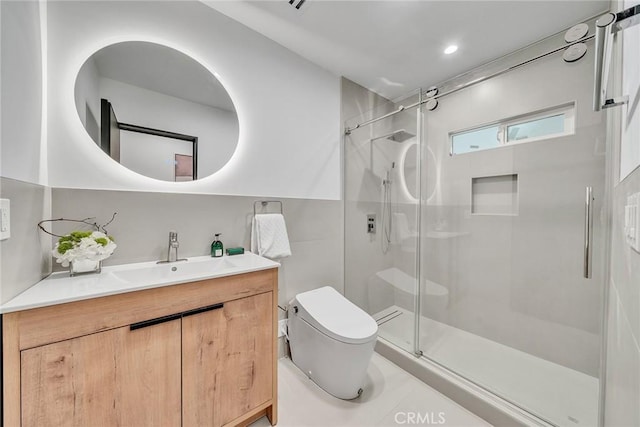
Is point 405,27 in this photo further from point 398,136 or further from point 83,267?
point 83,267

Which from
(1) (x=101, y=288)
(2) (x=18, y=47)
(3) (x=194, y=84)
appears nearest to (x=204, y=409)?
(1) (x=101, y=288)

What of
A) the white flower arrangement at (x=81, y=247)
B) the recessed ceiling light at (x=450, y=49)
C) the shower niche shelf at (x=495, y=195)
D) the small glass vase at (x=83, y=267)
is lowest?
the small glass vase at (x=83, y=267)

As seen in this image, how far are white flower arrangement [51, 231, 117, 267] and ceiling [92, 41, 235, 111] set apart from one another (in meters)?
0.85

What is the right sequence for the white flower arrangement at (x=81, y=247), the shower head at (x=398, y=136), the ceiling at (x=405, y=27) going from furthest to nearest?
the shower head at (x=398, y=136)
the ceiling at (x=405, y=27)
the white flower arrangement at (x=81, y=247)

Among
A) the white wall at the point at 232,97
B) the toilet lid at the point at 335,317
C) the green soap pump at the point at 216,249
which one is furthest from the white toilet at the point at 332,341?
the white wall at the point at 232,97

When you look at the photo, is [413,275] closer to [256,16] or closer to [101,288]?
[101,288]

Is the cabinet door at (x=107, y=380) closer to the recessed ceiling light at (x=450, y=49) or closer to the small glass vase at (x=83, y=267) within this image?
the small glass vase at (x=83, y=267)

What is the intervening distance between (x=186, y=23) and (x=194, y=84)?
35 cm

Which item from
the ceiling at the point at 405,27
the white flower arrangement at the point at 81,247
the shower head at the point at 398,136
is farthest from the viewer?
the shower head at the point at 398,136

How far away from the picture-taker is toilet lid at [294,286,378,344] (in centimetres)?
132

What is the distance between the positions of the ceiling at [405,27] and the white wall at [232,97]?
0.14 metres

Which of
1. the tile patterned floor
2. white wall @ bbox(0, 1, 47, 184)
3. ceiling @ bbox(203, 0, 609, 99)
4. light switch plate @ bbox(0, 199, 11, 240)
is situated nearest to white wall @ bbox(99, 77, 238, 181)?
white wall @ bbox(0, 1, 47, 184)

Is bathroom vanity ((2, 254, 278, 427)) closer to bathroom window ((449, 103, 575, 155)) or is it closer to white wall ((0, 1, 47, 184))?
white wall ((0, 1, 47, 184))

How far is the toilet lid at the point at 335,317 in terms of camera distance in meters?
1.32
